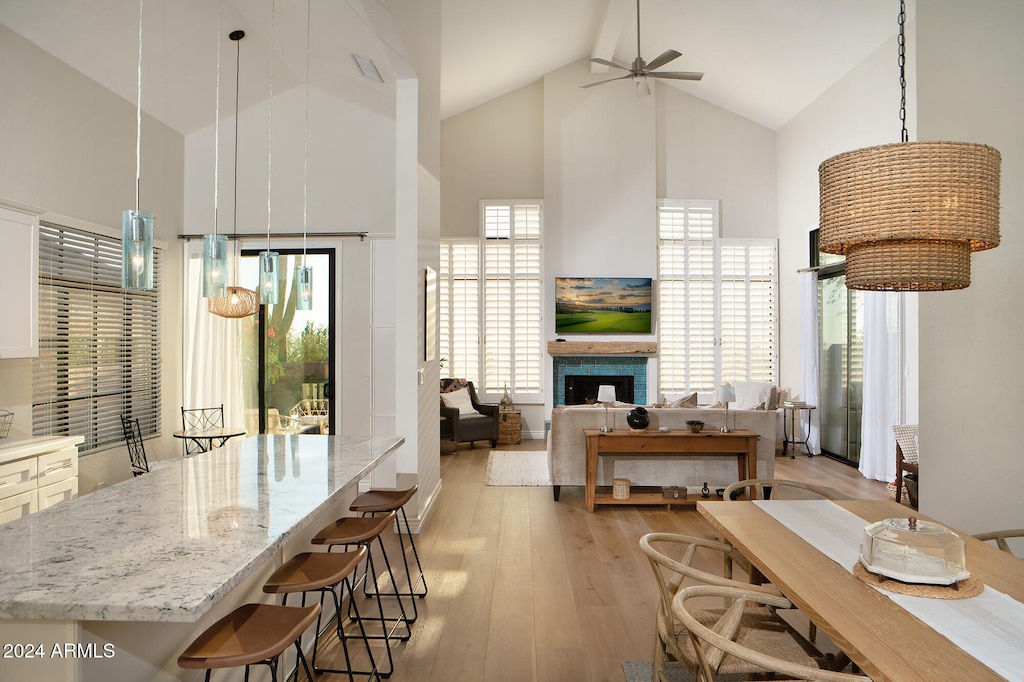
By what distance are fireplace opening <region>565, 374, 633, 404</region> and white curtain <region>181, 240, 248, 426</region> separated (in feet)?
14.4

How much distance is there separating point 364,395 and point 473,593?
3.18m

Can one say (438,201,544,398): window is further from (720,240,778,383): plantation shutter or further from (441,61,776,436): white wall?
(720,240,778,383): plantation shutter

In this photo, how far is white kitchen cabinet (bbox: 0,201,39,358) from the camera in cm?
402

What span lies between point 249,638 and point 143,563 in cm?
33

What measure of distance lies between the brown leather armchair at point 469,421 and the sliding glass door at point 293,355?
6.76 ft

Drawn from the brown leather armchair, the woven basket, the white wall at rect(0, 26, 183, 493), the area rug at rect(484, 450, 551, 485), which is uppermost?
the white wall at rect(0, 26, 183, 493)

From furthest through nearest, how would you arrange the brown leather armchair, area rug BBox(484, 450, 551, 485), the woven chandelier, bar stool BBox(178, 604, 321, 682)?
the brown leather armchair, area rug BBox(484, 450, 551, 485), the woven chandelier, bar stool BBox(178, 604, 321, 682)

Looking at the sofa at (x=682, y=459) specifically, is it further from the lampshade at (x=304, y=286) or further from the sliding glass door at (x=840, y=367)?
the lampshade at (x=304, y=286)

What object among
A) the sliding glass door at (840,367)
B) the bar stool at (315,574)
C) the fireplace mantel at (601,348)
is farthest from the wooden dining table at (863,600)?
the fireplace mantel at (601,348)

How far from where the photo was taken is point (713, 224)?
364 inches

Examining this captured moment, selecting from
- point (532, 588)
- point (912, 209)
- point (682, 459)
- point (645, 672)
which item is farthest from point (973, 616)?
point (682, 459)

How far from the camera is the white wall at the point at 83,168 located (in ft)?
14.7

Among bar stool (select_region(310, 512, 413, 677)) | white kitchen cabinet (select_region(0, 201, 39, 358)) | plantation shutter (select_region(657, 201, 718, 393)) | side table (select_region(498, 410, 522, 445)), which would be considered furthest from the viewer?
plantation shutter (select_region(657, 201, 718, 393))

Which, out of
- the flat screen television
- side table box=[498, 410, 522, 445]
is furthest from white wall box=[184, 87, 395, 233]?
side table box=[498, 410, 522, 445]
